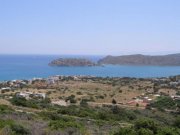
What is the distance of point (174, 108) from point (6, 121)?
32422 millimetres

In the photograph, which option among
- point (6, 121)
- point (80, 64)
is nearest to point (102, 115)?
point (6, 121)

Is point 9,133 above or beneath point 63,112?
above

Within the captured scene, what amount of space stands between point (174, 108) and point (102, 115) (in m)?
22.6

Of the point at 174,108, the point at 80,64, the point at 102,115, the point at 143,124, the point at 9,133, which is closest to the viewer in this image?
the point at 9,133

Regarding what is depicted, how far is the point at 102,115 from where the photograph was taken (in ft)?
66.5

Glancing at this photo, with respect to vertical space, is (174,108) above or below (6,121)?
below

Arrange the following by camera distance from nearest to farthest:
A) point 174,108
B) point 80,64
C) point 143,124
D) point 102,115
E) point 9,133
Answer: point 9,133, point 143,124, point 102,115, point 174,108, point 80,64

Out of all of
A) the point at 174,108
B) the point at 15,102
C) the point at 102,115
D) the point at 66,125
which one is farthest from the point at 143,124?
the point at 174,108

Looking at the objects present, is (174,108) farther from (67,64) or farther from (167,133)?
(67,64)

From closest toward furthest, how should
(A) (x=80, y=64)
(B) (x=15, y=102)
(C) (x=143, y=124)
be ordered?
(C) (x=143, y=124)
(B) (x=15, y=102)
(A) (x=80, y=64)

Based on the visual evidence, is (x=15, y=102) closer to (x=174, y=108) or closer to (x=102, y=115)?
(x=102, y=115)

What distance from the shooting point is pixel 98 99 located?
1935 inches

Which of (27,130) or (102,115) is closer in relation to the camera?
(27,130)

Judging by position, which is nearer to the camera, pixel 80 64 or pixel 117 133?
pixel 117 133
